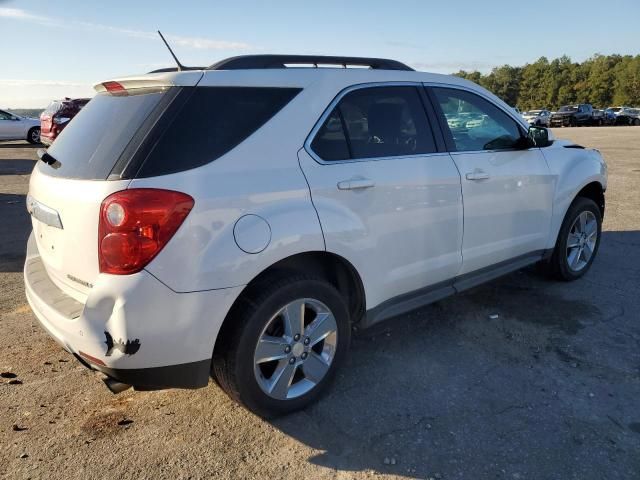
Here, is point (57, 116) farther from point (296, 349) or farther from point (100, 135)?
point (296, 349)

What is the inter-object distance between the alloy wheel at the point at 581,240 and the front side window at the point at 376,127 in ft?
7.25

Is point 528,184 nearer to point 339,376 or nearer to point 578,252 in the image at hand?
point 578,252

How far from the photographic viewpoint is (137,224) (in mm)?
2328

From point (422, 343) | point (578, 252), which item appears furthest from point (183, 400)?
point (578, 252)

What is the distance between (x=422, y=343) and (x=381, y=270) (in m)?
0.90

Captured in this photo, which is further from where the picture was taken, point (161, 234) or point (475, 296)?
point (475, 296)

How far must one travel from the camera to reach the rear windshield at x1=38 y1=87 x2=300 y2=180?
2436 millimetres

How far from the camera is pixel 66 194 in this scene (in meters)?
2.60

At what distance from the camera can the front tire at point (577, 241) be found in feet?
15.7

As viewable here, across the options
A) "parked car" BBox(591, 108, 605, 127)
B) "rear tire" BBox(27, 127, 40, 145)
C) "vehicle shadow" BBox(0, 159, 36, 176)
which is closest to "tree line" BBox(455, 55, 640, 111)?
"parked car" BBox(591, 108, 605, 127)

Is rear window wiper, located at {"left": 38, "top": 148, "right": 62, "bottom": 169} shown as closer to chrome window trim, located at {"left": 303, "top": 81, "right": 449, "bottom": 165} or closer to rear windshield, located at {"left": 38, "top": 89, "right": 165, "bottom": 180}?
rear windshield, located at {"left": 38, "top": 89, "right": 165, "bottom": 180}

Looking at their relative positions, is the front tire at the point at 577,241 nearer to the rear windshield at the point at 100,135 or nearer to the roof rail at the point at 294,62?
the roof rail at the point at 294,62

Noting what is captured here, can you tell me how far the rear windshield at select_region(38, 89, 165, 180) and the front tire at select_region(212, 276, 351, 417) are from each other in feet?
3.12

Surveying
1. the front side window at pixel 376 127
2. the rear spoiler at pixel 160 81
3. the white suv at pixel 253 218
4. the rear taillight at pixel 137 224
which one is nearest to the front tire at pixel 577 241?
the white suv at pixel 253 218
